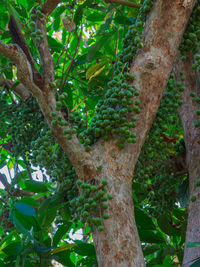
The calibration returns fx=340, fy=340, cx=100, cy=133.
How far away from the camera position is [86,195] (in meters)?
1.56

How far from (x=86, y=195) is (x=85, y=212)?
0.09m

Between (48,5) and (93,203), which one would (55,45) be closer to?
(48,5)

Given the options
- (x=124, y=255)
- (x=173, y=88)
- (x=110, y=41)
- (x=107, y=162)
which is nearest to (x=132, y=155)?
(x=107, y=162)

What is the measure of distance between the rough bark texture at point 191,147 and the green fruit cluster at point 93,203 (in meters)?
0.42

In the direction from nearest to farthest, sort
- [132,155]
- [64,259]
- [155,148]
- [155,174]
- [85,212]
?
[85,212] → [132,155] → [64,259] → [155,148] → [155,174]

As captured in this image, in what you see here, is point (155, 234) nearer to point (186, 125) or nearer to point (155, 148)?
point (155, 148)

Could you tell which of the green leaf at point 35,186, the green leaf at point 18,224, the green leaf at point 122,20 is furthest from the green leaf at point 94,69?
the green leaf at point 18,224

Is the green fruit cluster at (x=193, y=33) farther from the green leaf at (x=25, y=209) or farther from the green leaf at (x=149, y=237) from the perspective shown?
the green leaf at (x=25, y=209)

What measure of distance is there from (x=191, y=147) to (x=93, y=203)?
84 cm

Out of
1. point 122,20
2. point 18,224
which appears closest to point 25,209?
point 18,224

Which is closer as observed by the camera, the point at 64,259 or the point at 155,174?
the point at 64,259

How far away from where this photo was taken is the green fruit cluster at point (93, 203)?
1.50m

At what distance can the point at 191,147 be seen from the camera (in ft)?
6.78

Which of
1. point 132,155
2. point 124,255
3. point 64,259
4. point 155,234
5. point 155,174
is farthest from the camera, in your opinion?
point 155,174
